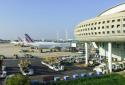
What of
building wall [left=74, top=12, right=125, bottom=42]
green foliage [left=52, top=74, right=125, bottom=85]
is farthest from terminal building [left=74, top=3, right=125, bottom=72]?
green foliage [left=52, top=74, right=125, bottom=85]

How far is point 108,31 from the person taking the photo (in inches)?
2311

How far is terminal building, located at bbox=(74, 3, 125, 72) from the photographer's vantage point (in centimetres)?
5594

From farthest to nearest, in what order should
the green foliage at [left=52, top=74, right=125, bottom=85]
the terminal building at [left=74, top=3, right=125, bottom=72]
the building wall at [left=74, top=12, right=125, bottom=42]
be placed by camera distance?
the terminal building at [left=74, top=3, right=125, bottom=72]
the building wall at [left=74, top=12, right=125, bottom=42]
the green foliage at [left=52, top=74, right=125, bottom=85]

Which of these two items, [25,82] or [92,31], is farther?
[92,31]

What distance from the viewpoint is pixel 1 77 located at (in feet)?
171

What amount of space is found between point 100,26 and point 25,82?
94.9ft

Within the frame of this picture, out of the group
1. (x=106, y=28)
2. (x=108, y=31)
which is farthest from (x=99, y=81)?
(x=106, y=28)

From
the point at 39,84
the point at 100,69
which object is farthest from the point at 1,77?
the point at 100,69

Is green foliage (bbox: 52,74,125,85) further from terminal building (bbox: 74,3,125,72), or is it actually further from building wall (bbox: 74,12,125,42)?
terminal building (bbox: 74,3,125,72)

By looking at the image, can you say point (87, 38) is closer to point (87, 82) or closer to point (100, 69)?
point (100, 69)

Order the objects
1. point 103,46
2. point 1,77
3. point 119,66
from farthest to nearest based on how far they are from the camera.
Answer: point 103,46, point 119,66, point 1,77

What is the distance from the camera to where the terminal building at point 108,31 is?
55938mm

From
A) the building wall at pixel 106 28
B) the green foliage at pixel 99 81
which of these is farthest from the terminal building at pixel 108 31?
the green foliage at pixel 99 81

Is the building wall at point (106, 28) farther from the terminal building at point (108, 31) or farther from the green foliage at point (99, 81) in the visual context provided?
the green foliage at point (99, 81)
